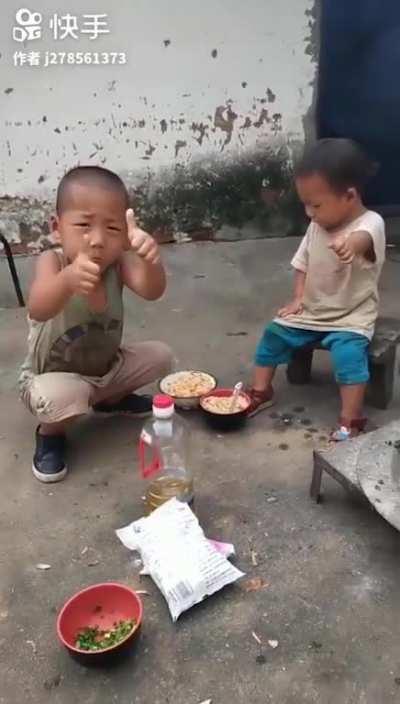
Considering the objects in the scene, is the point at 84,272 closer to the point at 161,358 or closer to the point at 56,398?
the point at 56,398

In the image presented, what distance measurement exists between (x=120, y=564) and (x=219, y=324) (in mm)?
1811

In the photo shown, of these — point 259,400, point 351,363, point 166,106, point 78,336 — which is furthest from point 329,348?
point 166,106

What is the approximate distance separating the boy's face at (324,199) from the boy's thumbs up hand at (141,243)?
72 cm

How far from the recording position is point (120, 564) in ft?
7.67

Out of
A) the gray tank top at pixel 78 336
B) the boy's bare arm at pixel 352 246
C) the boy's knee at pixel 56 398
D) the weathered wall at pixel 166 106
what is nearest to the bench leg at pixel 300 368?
the boy's bare arm at pixel 352 246

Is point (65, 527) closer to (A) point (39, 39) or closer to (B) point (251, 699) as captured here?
(B) point (251, 699)

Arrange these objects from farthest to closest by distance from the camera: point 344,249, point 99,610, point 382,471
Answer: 1. point 344,249
2. point 382,471
3. point 99,610

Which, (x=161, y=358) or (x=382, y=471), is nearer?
(x=382, y=471)

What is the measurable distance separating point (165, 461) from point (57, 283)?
727 mm

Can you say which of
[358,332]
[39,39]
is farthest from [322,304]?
[39,39]

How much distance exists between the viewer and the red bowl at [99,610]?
201 cm

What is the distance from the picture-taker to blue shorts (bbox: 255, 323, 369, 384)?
2879mm

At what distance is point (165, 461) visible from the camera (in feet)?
8.71

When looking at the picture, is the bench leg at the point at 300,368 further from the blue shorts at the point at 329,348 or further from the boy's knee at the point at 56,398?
the boy's knee at the point at 56,398
